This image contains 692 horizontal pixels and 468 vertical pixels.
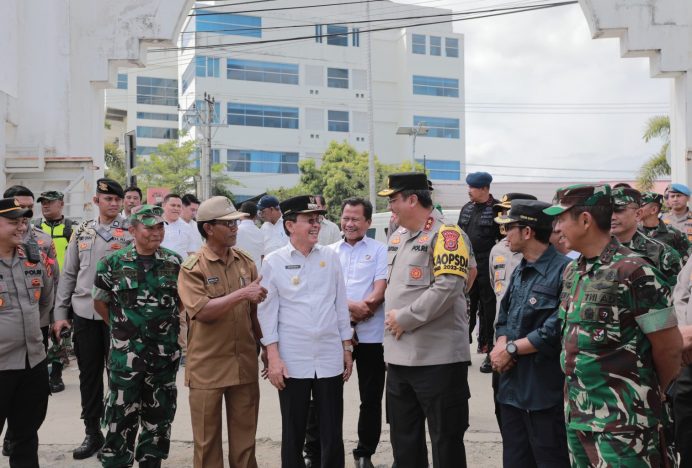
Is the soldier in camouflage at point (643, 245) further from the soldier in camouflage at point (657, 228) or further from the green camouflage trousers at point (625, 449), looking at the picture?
the green camouflage trousers at point (625, 449)

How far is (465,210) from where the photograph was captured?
7.88 m

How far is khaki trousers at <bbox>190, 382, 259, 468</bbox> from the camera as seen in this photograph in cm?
432

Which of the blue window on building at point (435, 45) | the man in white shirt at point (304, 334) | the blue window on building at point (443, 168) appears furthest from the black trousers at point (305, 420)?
the blue window on building at point (435, 45)

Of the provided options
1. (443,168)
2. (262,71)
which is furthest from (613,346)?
(443,168)

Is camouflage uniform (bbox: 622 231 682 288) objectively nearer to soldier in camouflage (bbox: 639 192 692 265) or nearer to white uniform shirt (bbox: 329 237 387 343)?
soldier in camouflage (bbox: 639 192 692 265)

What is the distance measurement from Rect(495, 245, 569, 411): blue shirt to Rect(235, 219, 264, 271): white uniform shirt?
223 inches

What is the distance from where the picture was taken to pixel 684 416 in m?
3.81

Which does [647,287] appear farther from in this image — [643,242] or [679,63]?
[679,63]

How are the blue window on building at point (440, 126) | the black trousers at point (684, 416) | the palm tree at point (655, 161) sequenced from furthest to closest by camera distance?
the blue window on building at point (440, 126) < the palm tree at point (655, 161) < the black trousers at point (684, 416)

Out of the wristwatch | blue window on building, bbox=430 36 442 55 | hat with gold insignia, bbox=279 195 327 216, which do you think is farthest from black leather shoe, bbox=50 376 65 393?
blue window on building, bbox=430 36 442 55

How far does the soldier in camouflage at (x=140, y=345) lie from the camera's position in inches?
180

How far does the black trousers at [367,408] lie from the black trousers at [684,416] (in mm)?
2014

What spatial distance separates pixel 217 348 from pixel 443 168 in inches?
2078

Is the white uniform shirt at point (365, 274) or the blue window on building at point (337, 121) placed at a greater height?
the blue window on building at point (337, 121)
